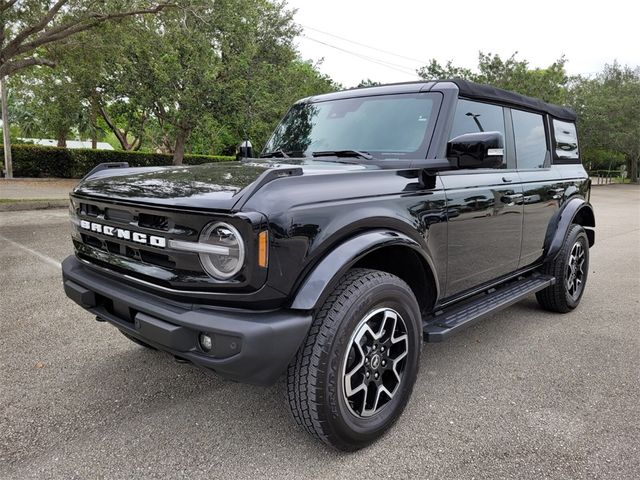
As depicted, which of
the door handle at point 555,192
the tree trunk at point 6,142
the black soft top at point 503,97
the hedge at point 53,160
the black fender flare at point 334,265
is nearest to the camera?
the black fender flare at point 334,265

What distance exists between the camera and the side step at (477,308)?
109 inches

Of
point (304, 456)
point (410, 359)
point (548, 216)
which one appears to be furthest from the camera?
point (548, 216)

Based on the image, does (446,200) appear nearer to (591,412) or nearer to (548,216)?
(591,412)

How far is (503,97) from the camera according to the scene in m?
3.66

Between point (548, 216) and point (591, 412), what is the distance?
6.05 feet

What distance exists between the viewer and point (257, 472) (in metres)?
2.17

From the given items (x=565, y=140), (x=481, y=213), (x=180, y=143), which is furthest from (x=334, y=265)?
(x=180, y=143)

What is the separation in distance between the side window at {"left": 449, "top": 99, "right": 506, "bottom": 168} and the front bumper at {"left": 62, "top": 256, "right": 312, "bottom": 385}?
177cm

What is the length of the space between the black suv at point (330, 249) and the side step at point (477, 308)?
17 millimetres

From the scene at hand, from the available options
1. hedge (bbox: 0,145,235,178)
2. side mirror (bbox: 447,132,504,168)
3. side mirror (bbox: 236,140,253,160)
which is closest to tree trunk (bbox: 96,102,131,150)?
hedge (bbox: 0,145,235,178)

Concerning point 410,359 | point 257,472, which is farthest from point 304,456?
point 410,359

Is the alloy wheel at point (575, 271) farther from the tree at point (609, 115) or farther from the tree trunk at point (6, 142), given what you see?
the tree at point (609, 115)

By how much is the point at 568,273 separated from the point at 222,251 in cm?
370

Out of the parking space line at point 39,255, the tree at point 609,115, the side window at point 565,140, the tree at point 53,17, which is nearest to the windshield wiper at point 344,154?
the side window at point 565,140
